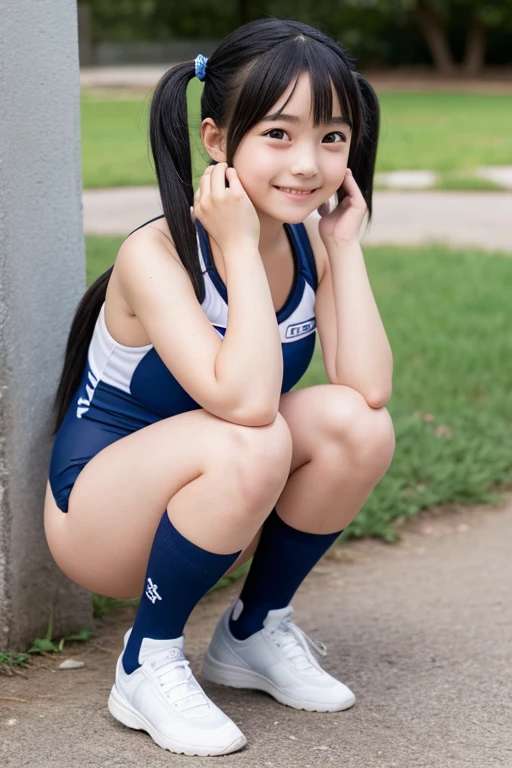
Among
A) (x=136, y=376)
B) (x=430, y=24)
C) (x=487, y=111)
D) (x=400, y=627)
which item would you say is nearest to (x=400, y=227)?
(x=400, y=627)

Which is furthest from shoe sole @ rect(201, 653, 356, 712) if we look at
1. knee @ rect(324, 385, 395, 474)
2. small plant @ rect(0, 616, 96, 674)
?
knee @ rect(324, 385, 395, 474)

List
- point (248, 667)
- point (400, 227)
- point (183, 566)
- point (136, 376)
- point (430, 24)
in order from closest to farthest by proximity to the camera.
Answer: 1. point (183, 566)
2. point (136, 376)
3. point (248, 667)
4. point (400, 227)
5. point (430, 24)

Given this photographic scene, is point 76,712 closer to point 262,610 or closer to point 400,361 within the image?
point 262,610

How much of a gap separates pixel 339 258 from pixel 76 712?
0.98 metres

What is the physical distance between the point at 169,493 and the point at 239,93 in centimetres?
70

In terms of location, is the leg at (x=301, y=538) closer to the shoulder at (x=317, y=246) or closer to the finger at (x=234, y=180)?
the shoulder at (x=317, y=246)

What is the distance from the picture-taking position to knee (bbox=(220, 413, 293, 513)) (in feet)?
6.06

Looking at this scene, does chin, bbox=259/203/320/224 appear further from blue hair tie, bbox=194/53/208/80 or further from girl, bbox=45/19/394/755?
blue hair tie, bbox=194/53/208/80

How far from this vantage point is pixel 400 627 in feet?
8.51

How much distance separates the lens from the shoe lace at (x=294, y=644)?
7.16ft

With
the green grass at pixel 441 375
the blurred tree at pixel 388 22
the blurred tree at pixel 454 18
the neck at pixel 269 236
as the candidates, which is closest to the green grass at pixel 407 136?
the green grass at pixel 441 375

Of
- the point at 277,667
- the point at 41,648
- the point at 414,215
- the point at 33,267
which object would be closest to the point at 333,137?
the point at 33,267

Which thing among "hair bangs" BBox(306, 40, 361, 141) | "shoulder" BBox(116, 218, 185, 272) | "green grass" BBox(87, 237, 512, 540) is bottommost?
"green grass" BBox(87, 237, 512, 540)

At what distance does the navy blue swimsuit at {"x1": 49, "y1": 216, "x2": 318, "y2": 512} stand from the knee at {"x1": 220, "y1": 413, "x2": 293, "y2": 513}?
240mm
